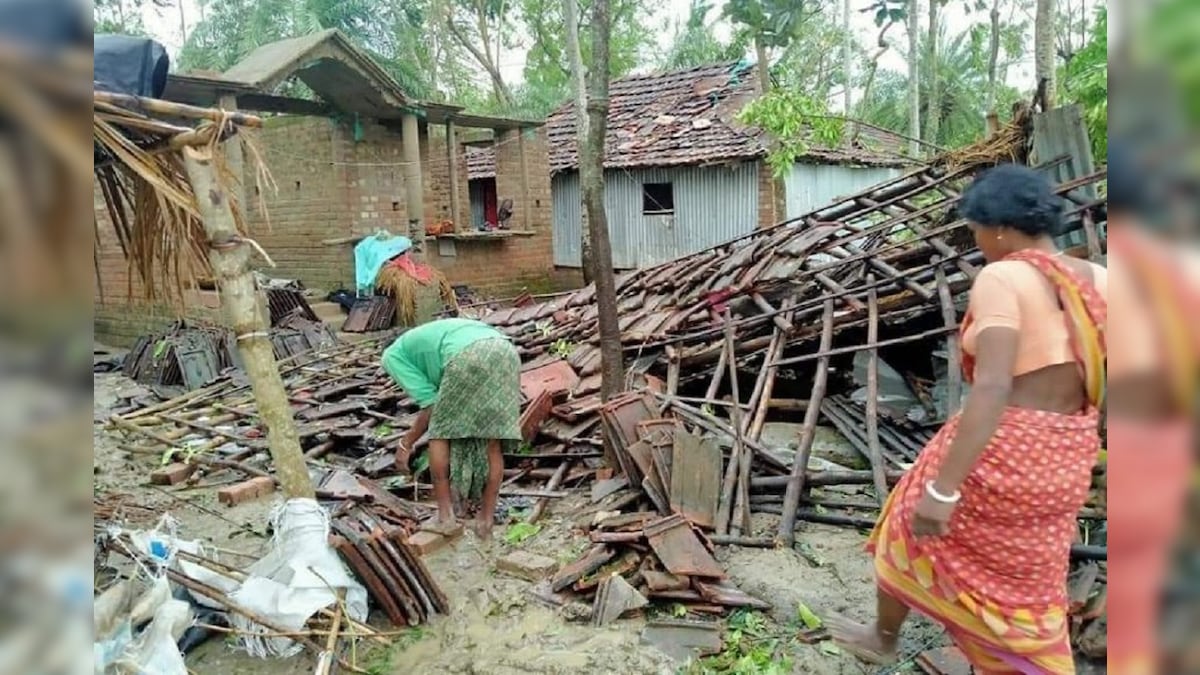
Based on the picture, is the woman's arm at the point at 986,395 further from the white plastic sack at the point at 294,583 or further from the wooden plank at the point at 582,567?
the white plastic sack at the point at 294,583

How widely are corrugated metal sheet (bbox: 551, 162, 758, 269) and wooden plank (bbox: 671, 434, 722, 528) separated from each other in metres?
11.5

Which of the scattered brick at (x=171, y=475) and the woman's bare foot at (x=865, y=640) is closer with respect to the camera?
the woman's bare foot at (x=865, y=640)

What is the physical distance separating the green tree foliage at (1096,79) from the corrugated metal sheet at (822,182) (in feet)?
33.5

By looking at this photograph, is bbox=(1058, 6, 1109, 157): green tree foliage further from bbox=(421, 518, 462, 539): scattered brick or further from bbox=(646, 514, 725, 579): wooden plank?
bbox=(421, 518, 462, 539): scattered brick

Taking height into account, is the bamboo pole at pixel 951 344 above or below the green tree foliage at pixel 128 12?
below

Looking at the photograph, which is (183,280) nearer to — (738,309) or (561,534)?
(561,534)

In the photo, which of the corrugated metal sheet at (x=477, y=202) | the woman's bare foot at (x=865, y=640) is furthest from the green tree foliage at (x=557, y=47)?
the woman's bare foot at (x=865, y=640)

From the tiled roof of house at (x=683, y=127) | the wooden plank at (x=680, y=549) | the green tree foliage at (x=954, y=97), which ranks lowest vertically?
the wooden plank at (x=680, y=549)

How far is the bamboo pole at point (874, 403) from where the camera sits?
188 inches

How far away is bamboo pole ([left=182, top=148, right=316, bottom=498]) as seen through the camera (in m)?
3.59
